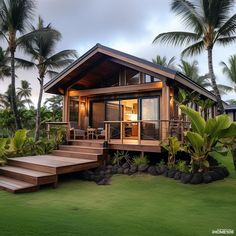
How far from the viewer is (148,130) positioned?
396 inches

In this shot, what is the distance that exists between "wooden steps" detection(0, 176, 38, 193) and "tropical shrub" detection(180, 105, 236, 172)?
4.40 m

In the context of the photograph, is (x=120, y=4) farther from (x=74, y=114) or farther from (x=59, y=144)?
(x=59, y=144)

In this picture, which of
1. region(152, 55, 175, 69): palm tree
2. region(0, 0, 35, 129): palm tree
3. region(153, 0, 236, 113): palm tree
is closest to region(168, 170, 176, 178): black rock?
region(153, 0, 236, 113): palm tree

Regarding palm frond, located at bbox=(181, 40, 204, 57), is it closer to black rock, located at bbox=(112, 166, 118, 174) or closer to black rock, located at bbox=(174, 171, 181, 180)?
black rock, located at bbox=(174, 171, 181, 180)

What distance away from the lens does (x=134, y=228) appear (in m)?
3.64

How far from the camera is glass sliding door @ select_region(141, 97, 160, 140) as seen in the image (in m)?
9.93

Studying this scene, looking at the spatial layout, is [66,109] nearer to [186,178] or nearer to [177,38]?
[177,38]

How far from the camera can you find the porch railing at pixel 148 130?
29.1ft

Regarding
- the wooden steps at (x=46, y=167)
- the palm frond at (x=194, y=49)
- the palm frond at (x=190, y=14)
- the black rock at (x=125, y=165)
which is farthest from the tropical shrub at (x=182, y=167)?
the palm frond at (x=194, y=49)

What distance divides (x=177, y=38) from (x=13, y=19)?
901cm

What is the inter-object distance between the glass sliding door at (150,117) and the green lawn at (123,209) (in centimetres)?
297

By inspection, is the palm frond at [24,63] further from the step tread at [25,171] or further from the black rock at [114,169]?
the black rock at [114,169]

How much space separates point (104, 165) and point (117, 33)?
14.8m

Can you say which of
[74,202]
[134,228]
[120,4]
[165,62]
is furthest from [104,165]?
[165,62]
